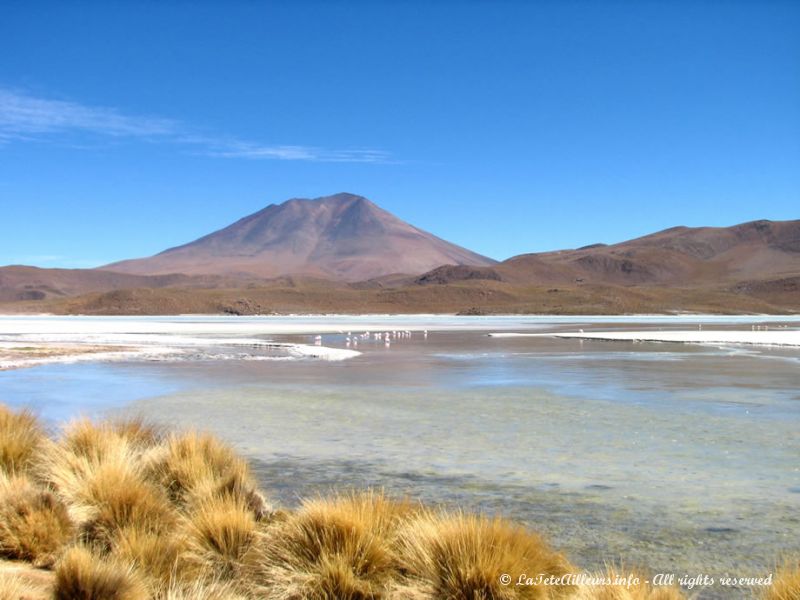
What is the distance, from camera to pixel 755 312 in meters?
95.1

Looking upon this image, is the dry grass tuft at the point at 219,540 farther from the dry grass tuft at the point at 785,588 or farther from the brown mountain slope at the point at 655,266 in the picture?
the brown mountain slope at the point at 655,266

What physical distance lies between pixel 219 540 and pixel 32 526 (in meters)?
1.17

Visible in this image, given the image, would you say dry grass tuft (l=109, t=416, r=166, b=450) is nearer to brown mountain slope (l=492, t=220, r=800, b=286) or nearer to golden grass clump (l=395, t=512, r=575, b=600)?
golden grass clump (l=395, t=512, r=575, b=600)

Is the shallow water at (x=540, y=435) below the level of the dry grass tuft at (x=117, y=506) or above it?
below

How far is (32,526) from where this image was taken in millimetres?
5129

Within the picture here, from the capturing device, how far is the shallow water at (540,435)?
247 inches

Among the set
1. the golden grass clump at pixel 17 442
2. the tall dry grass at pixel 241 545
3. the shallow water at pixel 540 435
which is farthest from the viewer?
the golden grass clump at pixel 17 442

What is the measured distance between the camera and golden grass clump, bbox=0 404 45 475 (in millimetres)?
6732

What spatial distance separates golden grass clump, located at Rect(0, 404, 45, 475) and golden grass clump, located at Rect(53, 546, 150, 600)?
7.64ft

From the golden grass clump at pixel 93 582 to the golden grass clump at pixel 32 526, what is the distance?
85 cm

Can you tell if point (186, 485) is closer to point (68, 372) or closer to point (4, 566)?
point (4, 566)

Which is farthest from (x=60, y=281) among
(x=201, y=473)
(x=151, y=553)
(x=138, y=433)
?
(x=151, y=553)

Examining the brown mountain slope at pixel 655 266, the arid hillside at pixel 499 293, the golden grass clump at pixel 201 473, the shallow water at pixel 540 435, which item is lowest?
the shallow water at pixel 540 435
